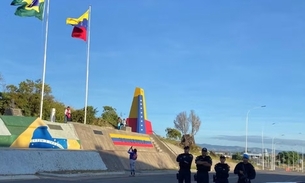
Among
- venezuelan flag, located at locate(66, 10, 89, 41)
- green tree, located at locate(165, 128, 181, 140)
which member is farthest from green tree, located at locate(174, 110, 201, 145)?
venezuelan flag, located at locate(66, 10, 89, 41)

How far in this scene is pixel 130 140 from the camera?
136 feet

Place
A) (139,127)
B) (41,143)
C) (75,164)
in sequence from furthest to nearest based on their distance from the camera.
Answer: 1. (139,127)
2. (41,143)
3. (75,164)

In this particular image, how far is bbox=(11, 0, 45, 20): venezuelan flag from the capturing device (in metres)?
29.1

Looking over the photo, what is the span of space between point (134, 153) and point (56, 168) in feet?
16.2

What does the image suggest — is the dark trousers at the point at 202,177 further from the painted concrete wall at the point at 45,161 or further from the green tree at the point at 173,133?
the green tree at the point at 173,133

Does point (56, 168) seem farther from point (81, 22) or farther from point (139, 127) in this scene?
point (139, 127)

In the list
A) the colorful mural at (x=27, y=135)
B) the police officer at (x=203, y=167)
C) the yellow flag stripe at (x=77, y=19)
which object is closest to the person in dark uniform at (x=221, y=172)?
→ the police officer at (x=203, y=167)

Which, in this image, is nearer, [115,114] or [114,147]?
[114,147]

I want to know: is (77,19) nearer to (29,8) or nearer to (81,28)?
(81,28)

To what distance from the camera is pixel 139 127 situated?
160 feet

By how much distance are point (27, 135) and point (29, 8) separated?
783 cm

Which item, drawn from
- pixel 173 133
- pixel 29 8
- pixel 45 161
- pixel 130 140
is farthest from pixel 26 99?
pixel 173 133

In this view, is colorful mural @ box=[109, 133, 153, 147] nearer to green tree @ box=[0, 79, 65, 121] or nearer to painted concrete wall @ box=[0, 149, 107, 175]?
green tree @ box=[0, 79, 65, 121]

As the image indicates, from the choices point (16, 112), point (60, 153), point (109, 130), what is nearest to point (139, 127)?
point (109, 130)
